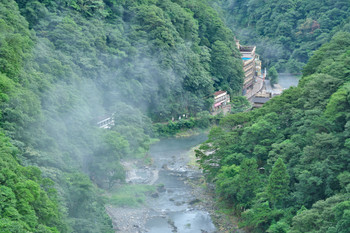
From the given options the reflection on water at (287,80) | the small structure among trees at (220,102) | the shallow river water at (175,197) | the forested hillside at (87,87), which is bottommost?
the reflection on water at (287,80)

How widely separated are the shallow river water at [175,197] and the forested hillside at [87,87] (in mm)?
2637

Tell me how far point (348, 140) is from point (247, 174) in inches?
276

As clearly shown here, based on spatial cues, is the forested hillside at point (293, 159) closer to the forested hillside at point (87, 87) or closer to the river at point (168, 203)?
the river at point (168, 203)

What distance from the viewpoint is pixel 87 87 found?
47.2 metres

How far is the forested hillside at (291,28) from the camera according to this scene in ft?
261

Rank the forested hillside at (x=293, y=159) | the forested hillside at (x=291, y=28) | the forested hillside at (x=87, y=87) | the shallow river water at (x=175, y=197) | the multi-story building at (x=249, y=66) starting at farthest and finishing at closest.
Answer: the forested hillside at (x=291, y=28), the multi-story building at (x=249, y=66), the shallow river water at (x=175, y=197), the forested hillside at (x=87, y=87), the forested hillside at (x=293, y=159)

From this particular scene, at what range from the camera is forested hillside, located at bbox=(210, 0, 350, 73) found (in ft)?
261

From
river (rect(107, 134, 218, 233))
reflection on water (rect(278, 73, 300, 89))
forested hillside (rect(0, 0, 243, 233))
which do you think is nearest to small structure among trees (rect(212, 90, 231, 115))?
forested hillside (rect(0, 0, 243, 233))

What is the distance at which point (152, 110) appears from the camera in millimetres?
55250

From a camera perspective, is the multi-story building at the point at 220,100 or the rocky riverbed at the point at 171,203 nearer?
the rocky riverbed at the point at 171,203

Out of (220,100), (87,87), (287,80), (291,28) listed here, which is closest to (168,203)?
(87,87)

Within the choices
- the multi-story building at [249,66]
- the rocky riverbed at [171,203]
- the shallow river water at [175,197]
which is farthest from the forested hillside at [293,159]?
the multi-story building at [249,66]

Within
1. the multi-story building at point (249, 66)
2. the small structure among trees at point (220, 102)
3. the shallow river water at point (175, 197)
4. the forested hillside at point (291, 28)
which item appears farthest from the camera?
the forested hillside at point (291, 28)

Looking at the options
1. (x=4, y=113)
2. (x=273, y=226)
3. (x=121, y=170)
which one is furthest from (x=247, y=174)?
(x=4, y=113)
